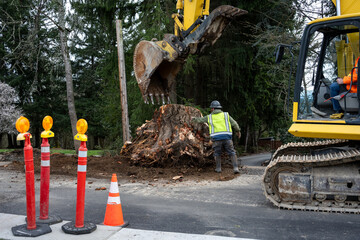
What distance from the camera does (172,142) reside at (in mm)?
9266

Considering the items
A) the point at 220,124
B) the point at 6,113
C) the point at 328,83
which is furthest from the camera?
the point at 6,113

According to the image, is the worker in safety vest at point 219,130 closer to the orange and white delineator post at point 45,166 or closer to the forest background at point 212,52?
the forest background at point 212,52

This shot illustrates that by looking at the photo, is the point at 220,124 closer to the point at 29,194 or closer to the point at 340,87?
the point at 340,87

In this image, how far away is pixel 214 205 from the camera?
5.51 meters

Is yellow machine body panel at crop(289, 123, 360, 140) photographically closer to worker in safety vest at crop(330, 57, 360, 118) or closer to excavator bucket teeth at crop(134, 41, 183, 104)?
worker in safety vest at crop(330, 57, 360, 118)

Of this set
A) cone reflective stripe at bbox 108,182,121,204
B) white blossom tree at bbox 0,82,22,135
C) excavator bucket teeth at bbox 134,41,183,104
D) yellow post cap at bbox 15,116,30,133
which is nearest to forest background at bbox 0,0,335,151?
white blossom tree at bbox 0,82,22,135

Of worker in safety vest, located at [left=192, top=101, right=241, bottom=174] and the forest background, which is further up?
the forest background

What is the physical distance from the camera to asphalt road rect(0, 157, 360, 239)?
13.8 feet

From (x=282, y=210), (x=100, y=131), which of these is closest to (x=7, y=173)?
(x=282, y=210)

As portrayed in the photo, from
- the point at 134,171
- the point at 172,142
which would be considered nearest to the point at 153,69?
the point at 172,142

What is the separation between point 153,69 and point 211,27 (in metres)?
1.72

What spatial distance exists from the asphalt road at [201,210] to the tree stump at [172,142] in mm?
1699

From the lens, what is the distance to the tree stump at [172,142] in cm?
916

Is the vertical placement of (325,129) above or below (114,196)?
above
